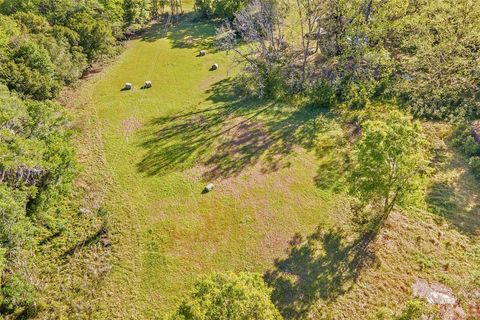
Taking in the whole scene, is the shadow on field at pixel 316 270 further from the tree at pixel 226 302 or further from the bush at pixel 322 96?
the bush at pixel 322 96

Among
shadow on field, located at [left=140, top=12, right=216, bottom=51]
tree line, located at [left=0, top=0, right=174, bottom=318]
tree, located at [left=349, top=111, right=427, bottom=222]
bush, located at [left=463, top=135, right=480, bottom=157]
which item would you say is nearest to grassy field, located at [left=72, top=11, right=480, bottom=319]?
bush, located at [left=463, top=135, right=480, bottom=157]

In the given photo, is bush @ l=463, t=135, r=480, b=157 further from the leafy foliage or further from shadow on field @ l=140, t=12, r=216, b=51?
shadow on field @ l=140, t=12, r=216, b=51

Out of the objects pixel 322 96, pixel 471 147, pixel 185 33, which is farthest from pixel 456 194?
pixel 185 33

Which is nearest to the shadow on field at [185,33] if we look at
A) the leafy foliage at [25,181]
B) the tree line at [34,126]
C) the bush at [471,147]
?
the tree line at [34,126]

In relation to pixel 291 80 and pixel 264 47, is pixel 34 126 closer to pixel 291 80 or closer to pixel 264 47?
pixel 264 47

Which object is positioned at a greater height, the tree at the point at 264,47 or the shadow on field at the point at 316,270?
the tree at the point at 264,47

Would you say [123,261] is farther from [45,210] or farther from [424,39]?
[424,39]
